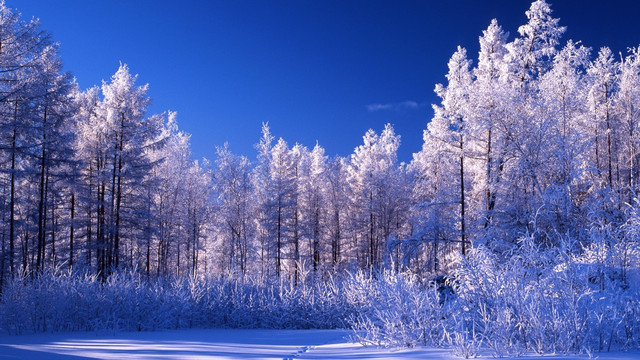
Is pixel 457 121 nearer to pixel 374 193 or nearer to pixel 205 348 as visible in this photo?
pixel 374 193

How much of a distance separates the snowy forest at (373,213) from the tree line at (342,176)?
12cm

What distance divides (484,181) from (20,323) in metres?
16.8

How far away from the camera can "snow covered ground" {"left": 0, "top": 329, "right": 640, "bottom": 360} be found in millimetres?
5711

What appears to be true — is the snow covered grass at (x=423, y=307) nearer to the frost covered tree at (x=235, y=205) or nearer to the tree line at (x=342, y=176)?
the tree line at (x=342, y=176)

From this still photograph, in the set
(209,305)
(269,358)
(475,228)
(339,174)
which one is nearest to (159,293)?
(209,305)

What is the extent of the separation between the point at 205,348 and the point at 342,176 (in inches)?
1218

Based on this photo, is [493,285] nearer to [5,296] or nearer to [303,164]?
[5,296]

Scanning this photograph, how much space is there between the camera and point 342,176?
122 feet

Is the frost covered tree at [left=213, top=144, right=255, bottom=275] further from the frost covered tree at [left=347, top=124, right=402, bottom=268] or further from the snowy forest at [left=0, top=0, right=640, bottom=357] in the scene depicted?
the frost covered tree at [left=347, top=124, right=402, bottom=268]

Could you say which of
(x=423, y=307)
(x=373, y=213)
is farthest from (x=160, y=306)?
(x=373, y=213)

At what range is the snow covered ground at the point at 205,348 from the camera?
225 inches

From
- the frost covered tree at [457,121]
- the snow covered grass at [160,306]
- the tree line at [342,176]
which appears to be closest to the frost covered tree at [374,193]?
the tree line at [342,176]

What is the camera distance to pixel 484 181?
1797 cm

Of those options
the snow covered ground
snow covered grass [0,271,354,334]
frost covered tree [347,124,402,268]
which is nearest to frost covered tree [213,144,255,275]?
frost covered tree [347,124,402,268]
